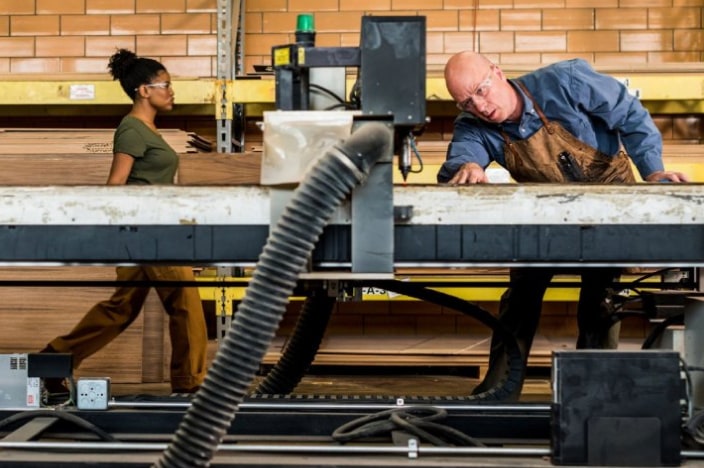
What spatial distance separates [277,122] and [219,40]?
3358 millimetres

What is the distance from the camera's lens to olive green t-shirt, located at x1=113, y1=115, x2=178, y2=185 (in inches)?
160

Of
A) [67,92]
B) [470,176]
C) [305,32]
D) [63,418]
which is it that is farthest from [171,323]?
[305,32]

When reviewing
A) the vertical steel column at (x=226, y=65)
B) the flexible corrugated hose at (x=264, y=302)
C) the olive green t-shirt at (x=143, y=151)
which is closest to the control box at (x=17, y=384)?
the flexible corrugated hose at (x=264, y=302)

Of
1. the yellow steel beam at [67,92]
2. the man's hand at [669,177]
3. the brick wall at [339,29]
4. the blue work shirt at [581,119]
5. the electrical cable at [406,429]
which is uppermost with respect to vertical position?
the brick wall at [339,29]

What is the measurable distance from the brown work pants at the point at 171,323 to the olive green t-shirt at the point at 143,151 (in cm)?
39

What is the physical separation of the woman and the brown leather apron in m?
1.56

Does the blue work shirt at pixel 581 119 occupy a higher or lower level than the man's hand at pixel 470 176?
higher

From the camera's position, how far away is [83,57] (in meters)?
5.69

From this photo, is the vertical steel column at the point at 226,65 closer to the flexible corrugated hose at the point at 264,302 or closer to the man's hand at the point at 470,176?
the man's hand at the point at 470,176

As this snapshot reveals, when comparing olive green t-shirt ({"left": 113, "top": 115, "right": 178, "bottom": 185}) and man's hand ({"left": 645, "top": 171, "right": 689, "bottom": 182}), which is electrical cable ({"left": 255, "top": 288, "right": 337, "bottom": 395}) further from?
olive green t-shirt ({"left": 113, "top": 115, "right": 178, "bottom": 185})

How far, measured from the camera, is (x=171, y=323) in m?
4.31

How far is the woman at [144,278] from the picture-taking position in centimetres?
409

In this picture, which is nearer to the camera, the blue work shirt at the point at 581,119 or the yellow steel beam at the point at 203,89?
the blue work shirt at the point at 581,119

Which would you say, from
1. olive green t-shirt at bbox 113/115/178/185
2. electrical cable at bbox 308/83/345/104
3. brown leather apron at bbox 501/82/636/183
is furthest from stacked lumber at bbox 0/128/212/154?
electrical cable at bbox 308/83/345/104
